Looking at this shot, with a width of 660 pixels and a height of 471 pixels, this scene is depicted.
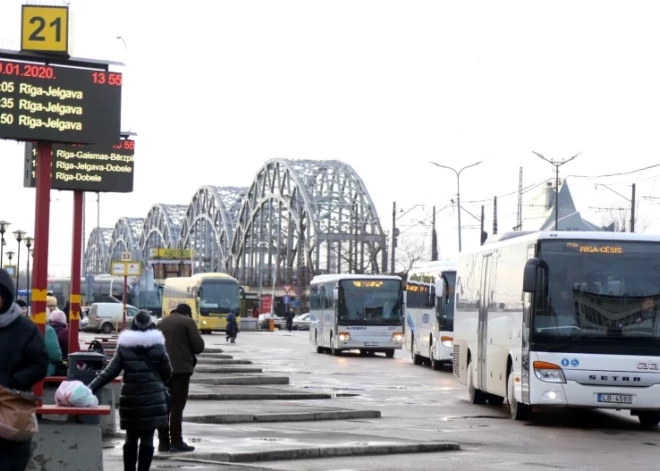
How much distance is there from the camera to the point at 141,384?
1192 cm

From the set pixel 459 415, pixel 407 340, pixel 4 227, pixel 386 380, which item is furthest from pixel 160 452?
pixel 4 227

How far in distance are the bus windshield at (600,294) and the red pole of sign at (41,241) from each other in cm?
779

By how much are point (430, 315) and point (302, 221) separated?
4480 inches

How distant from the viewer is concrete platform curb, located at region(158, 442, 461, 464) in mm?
13977

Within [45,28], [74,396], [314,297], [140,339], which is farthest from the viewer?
[314,297]

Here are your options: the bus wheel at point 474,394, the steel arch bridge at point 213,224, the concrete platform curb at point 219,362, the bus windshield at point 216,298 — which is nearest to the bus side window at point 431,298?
the concrete platform curb at point 219,362

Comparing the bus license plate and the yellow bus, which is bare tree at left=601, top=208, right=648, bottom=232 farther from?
the bus license plate

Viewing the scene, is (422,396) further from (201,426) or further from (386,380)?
(201,426)

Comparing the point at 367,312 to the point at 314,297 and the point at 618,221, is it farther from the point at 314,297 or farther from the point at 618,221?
the point at 618,221

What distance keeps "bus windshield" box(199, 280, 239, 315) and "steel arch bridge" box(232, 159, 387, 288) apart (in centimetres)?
6027

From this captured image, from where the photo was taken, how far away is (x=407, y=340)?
45594mm

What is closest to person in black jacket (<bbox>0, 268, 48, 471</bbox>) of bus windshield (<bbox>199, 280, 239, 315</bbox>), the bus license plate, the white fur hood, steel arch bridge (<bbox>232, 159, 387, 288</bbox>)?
the white fur hood

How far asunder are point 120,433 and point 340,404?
7041 millimetres

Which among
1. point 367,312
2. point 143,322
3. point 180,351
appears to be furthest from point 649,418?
point 367,312
